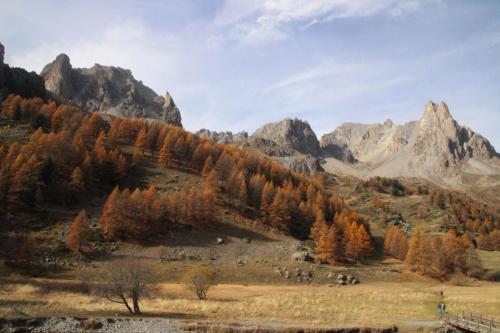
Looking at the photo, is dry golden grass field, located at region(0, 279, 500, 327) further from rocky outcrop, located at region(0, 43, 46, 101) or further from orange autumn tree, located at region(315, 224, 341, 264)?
rocky outcrop, located at region(0, 43, 46, 101)

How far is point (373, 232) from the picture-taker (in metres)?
158

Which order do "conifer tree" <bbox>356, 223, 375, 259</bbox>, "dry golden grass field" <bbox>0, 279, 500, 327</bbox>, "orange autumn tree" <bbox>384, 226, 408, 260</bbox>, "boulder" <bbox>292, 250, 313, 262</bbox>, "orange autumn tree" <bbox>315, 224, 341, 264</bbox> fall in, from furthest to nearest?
"orange autumn tree" <bbox>384, 226, 408, 260</bbox>, "conifer tree" <bbox>356, 223, 375, 259</bbox>, "orange autumn tree" <bbox>315, 224, 341, 264</bbox>, "boulder" <bbox>292, 250, 313, 262</bbox>, "dry golden grass field" <bbox>0, 279, 500, 327</bbox>

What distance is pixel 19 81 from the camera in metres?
186

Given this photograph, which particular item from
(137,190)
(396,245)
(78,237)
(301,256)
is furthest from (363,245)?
(78,237)

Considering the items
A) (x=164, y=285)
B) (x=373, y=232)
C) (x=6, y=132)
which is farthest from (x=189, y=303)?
(x=373, y=232)

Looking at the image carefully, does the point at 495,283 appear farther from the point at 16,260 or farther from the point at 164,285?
the point at 16,260

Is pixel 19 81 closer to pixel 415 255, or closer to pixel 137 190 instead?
pixel 137 190

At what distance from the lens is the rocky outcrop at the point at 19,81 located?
7087 inches

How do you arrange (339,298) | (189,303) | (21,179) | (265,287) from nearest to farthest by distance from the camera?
1. (189,303)
2. (339,298)
3. (265,287)
4. (21,179)

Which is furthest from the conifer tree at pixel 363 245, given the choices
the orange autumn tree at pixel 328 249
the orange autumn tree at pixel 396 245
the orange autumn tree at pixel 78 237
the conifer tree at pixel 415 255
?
the orange autumn tree at pixel 78 237

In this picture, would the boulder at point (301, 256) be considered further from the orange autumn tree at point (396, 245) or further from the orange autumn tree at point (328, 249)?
the orange autumn tree at point (396, 245)

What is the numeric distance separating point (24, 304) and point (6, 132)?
335 feet

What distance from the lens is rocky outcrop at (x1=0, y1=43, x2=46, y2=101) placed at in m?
180

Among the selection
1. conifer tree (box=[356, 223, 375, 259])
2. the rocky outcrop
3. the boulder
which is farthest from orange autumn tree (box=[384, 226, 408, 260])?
the rocky outcrop
